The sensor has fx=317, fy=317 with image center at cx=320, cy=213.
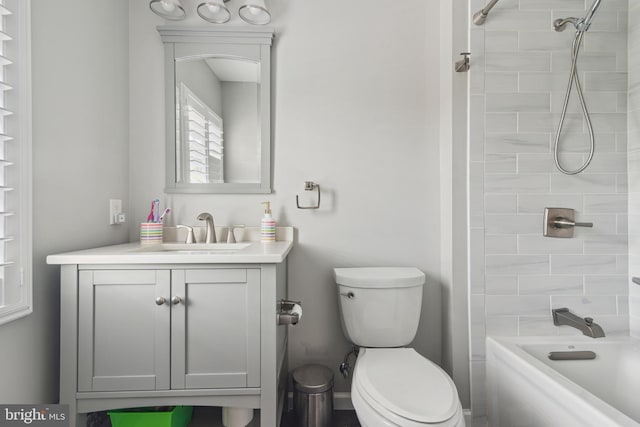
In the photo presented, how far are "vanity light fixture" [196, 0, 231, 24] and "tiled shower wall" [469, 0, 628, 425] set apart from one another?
1.26m

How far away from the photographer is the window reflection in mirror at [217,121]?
175 cm

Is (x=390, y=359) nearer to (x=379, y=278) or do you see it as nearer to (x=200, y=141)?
(x=379, y=278)

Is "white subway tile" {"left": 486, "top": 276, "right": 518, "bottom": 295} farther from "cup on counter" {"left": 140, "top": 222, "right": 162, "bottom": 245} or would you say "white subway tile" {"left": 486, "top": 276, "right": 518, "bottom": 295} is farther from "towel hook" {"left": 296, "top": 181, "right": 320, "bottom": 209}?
"cup on counter" {"left": 140, "top": 222, "right": 162, "bottom": 245}

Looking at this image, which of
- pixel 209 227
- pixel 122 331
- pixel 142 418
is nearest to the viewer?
pixel 122 331

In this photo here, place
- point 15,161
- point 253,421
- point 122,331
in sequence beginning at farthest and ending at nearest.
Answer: point 253,421
point 122,331
point 15,161

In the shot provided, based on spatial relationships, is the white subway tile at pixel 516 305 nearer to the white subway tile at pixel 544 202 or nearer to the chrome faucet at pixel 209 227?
the white subway tile at pixel 544 202

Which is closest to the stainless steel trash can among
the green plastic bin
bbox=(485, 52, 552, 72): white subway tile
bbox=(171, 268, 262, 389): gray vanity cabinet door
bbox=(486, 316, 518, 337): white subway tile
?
bbox=(171, 268, 262, 389): gray vanity cabinet door

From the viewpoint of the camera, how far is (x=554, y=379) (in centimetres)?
108

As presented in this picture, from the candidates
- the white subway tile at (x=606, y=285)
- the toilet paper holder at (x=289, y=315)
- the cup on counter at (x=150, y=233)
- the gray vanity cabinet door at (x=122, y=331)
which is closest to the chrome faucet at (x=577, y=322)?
the white subway tile at (x=606, y=285)

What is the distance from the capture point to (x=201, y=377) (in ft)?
3.88

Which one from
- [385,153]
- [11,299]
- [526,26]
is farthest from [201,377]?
[526,26]

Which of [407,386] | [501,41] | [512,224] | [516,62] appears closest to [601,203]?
[512,224]

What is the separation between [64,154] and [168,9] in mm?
917

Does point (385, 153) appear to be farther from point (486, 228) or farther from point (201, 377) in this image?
point (201, 377)
